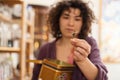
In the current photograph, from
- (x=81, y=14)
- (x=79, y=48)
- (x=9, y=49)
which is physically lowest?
(x=9, y=49)

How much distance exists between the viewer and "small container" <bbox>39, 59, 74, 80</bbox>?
896mm

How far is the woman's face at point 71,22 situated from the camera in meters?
1.10

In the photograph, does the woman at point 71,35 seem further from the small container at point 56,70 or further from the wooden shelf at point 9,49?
the wooden shelf at point 9,49

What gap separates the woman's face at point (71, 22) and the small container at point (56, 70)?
0.21 m

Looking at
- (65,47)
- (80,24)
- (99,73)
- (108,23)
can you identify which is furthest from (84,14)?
(108,23)

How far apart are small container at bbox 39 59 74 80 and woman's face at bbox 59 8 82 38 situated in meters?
0.21

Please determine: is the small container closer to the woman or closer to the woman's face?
the woman

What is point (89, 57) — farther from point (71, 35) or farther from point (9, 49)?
point (9, 49)

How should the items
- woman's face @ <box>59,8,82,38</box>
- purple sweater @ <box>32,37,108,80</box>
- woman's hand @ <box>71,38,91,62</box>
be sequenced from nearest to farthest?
1. woman's hand @ <box>71,38,91,62</box>
2. purple sweater @ <box>32,37,108,80</box>
3. woman's face @ <box>59,8,82,38</box>

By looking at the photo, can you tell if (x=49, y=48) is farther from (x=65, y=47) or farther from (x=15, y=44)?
(x=15, y=44)

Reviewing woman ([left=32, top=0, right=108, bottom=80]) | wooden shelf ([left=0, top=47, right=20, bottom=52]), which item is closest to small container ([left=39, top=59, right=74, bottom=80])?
woman ([left=32, top=0, right=108, bottom=80])

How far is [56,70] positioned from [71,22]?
0.28m

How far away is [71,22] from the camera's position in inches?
42.9

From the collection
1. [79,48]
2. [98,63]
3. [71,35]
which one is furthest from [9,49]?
[79,48]
